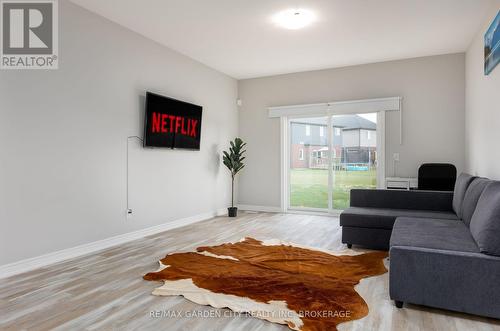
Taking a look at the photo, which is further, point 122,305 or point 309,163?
point 309,163

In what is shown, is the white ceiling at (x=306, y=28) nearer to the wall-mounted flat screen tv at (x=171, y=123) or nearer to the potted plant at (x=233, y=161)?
the wall-mounted flat screen tv at (x=171, y=123)

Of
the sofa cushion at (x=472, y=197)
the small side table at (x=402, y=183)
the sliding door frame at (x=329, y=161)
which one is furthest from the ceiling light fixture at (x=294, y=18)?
the small side table at (x=402, y=183)

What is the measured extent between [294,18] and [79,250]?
3.77 m

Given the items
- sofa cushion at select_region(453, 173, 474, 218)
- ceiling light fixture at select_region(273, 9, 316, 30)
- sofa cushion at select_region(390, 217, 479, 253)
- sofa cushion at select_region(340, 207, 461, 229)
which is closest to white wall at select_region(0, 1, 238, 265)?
ceiling light fixture at select_region(273, 9, 316, 30)

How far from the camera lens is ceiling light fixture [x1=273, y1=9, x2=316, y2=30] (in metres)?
3.78

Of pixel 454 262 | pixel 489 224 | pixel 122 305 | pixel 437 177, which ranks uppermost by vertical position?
pixel 437 177

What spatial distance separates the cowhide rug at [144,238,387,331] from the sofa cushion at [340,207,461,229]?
14.1 inches

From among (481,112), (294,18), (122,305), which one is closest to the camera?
(122,305)

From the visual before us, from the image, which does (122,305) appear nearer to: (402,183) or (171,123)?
(171,123)

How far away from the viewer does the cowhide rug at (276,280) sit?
2.24 metres

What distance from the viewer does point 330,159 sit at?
6258mm

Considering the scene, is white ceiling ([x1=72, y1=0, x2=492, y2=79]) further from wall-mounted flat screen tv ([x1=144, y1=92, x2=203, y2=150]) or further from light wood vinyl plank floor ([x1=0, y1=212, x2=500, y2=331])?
light wood vinyl plank floor ([x1=0, y1=212, x2=500, y2=331])

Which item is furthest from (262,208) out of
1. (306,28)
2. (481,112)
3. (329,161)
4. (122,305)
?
(122,305)

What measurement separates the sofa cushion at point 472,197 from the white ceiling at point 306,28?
206cm
